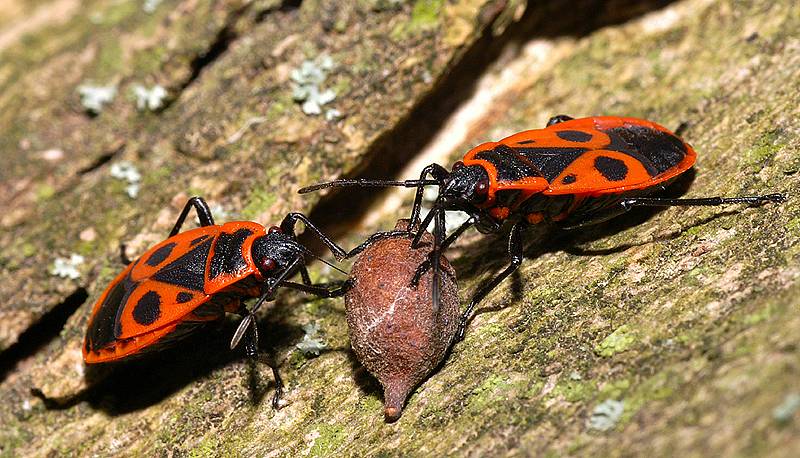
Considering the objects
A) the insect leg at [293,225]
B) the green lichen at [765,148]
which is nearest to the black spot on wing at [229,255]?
the insect leg at [293,225]

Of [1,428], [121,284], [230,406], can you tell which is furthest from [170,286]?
[1,428]

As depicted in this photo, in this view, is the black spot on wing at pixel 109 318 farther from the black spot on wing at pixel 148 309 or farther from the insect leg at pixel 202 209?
the insect leg at pixel 202 209

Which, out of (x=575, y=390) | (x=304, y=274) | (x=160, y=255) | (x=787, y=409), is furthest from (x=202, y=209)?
(x=787, y=409)

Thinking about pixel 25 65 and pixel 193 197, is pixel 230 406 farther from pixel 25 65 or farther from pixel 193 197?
pixel 25 65

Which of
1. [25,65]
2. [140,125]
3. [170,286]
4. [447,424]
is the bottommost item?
[447,424]

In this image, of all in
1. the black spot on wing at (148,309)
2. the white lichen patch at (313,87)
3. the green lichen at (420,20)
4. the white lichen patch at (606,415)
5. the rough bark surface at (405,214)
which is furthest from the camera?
the green lichen at (420,20)

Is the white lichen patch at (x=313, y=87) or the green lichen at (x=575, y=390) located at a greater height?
the white lichen patch at (x=313, y=87)
